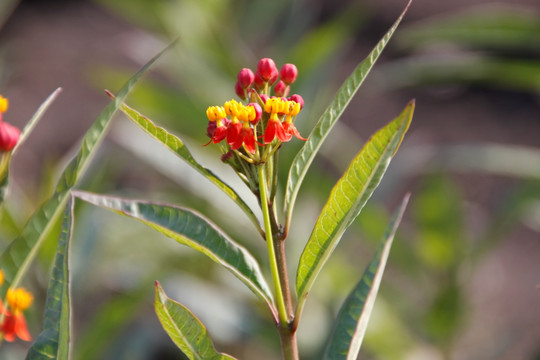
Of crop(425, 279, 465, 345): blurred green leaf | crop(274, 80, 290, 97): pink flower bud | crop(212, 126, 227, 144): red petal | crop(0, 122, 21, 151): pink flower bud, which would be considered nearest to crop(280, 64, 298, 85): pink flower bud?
crop(274, 80, 290, 97): pink flower bud

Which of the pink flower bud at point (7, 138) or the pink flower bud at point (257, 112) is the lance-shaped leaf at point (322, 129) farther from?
the pink flower bud at point (7, 138)

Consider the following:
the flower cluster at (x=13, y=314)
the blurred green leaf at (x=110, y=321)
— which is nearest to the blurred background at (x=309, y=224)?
the blurred green leaf at (x=110, y=321)

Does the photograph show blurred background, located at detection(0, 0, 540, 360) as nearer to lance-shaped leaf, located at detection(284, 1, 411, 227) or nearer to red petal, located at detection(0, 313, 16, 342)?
red petal, located at detection(0, 313, 16, 342)

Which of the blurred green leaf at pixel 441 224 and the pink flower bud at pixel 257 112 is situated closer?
the pink flower bud at pixel 257 112

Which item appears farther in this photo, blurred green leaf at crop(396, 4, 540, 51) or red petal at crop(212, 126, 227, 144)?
blurred green leaf at crop(396, 4, 540, 51)

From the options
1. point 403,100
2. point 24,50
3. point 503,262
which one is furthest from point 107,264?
point 24,50

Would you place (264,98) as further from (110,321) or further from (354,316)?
(110,321)

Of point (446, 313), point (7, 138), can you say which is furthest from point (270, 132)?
point (446, 313)
